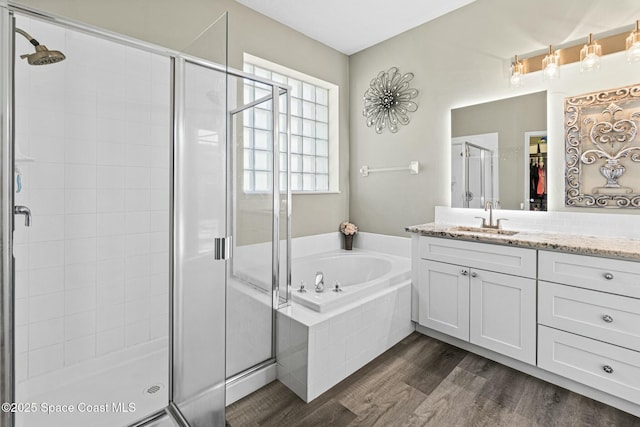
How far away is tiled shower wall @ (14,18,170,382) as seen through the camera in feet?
5.14

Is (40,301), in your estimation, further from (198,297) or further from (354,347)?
(354,347)

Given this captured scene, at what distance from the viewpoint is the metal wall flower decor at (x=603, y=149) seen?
1.95m

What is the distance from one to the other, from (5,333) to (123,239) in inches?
33.2

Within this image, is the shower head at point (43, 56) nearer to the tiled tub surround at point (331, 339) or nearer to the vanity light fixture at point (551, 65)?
the tiled tub surround at point (331, 339)

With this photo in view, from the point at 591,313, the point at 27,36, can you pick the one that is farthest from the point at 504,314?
the point at 27,36

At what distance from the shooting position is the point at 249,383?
→ 1790 millimetres

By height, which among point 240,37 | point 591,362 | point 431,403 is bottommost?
point 431,403

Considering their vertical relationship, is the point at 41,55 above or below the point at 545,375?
above

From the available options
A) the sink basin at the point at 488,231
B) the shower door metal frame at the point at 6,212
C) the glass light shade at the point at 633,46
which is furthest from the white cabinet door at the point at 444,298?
the shower door metal frame at the point at 6,212

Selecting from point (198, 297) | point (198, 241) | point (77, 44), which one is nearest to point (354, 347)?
point (198, 297)

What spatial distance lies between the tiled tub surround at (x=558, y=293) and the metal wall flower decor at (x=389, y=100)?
128 centimetres

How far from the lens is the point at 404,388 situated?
6.08 ft

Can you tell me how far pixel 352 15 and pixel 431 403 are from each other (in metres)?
2.98

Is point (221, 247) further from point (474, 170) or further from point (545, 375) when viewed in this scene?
point (474, 170)
